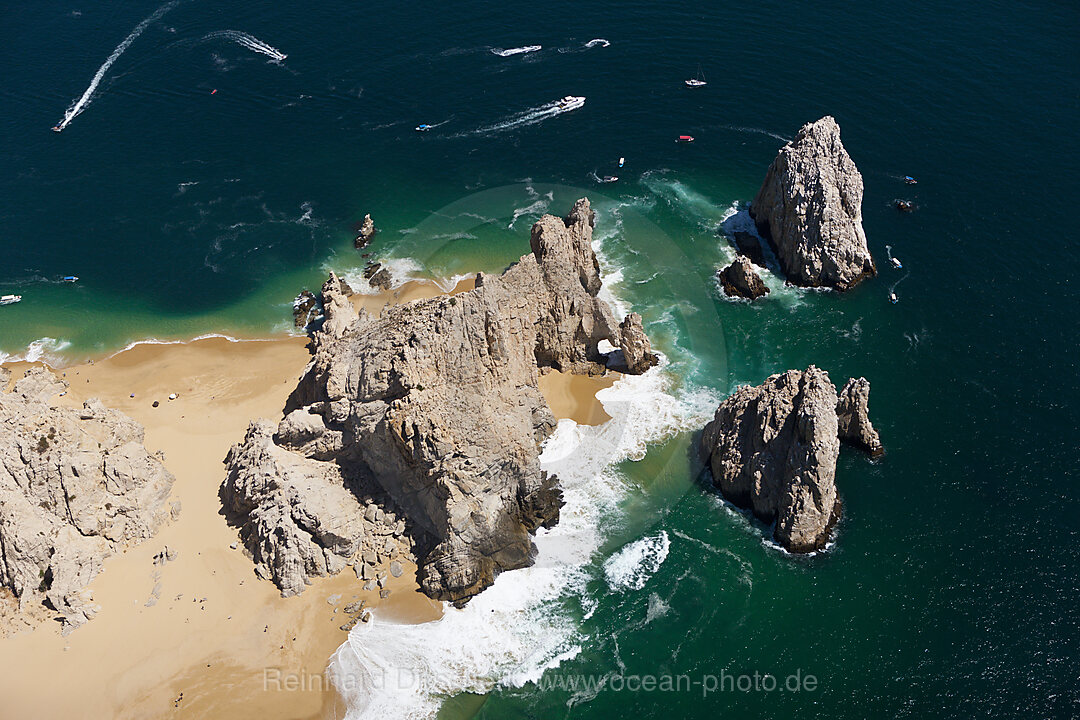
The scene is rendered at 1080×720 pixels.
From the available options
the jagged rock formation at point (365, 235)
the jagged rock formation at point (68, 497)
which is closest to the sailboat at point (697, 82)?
the jagged rock formation at point (365, 235)

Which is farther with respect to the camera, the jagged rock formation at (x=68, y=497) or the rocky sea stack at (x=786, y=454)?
the rocky sea stack at (x=786, y=454)

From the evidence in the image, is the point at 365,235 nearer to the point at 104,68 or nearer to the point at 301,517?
the point at 301,517

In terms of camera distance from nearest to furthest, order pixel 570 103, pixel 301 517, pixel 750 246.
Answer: pixel 301 517, pixel 750 246, pixel 570 103

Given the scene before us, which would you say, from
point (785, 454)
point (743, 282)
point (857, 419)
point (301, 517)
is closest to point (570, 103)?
point (743, 282)

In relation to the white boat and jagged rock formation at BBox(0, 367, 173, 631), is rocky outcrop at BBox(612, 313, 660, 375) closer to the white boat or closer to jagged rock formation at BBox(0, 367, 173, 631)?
jagged rock formation at BBox(0, 367, 173, 631)

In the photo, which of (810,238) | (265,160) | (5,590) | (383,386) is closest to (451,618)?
(383,386)

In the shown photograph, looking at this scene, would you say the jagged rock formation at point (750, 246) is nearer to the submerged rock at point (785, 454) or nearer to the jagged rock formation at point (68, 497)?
the submerged rock at point (785, 454)

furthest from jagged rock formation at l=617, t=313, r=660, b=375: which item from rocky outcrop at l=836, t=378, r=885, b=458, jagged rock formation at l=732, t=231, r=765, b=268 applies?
jagged rock formation at l=732, t=231, r=765, b=268
